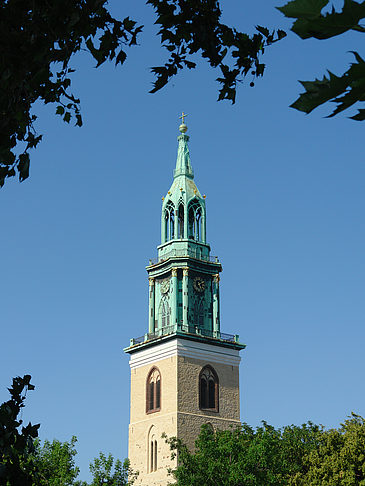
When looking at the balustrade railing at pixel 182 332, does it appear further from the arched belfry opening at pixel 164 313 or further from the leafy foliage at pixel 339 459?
the leafy foliage at pixel 339 459

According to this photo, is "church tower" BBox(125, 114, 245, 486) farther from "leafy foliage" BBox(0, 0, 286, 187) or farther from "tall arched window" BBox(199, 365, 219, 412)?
"leafy foliage" BBox(0, 0, 286, 187)

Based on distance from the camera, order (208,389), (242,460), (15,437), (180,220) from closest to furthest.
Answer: (15,437) < (242,460) < (208,389) < (180,220)

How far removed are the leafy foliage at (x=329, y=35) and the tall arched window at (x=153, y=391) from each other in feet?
204

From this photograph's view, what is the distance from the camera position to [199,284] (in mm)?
66938

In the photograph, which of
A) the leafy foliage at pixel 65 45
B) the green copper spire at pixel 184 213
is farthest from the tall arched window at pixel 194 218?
the leafy foliage at pixel 65 45

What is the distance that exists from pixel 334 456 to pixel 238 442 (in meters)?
6.01

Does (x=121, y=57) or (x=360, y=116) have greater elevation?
(x=121, y=57)

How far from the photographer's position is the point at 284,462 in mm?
44469

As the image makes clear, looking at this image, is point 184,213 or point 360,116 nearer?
point 360,116

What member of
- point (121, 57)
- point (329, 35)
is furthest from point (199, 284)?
point (329, 35)

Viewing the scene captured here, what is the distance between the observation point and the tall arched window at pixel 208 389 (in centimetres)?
6397

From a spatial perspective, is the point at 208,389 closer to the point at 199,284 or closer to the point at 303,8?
the point at 199,284

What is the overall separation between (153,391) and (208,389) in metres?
4.56

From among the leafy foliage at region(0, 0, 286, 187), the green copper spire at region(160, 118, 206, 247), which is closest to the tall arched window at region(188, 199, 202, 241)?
the green copper spire at region(160, 118, 206, 247)
